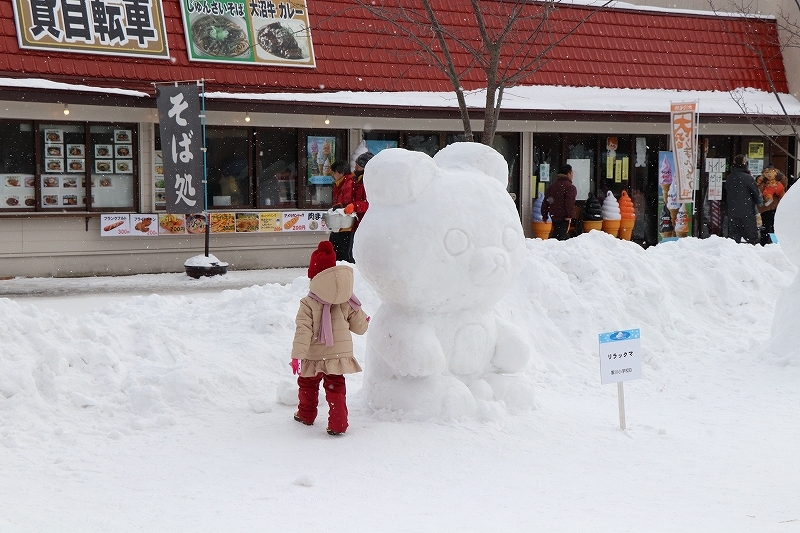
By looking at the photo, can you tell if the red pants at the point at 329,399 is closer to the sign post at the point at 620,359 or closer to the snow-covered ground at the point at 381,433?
the snow-covered ground at the point at 381,433

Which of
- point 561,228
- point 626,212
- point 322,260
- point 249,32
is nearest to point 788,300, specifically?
point 322,260

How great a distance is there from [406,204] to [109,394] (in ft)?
8.07

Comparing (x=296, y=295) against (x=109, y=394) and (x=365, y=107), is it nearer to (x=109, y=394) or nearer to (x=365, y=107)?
(x=109, y=394)

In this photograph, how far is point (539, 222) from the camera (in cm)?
1881

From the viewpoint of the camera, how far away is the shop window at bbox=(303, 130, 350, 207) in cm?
1678

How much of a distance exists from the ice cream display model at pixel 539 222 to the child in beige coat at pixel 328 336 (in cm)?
1255

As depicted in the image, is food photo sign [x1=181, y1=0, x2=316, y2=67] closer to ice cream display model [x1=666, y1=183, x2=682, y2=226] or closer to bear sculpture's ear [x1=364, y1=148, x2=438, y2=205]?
ice cream display model [x1=666, y1=183, x2=682, y2=226]

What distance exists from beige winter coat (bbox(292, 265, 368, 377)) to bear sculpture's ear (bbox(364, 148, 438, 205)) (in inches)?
21.8

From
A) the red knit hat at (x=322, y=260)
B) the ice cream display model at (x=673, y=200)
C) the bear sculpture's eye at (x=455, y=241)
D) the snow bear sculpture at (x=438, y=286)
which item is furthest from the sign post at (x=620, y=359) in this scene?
the ice cream display model at (x=673, y=200)

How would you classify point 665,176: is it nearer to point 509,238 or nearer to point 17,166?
point 17,166

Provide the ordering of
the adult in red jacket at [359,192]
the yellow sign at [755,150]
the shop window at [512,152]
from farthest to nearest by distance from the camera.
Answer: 1. the yellow sign at [755,150]
2. the shop window at [512,152]
3. the adult in red jacket at [359,192]

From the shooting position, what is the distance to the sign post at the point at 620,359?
670 centimetres

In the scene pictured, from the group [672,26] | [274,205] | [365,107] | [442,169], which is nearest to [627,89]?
[672,26]

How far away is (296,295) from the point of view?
938 centimetres
